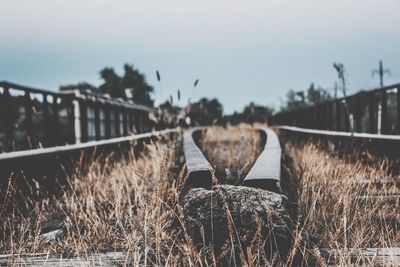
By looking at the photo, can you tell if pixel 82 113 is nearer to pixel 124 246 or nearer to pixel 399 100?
pixel 399 100

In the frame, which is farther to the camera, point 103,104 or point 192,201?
point 103,104

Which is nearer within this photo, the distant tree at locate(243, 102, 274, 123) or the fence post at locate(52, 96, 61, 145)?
the fence post at locate(52, 96, 61, 145)

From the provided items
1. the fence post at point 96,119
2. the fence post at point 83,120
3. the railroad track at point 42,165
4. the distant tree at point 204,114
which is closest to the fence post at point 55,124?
the railroad track at point 42,165

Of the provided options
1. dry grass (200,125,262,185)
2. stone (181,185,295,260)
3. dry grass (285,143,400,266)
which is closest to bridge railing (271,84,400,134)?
dry grass (200,125,262,185)

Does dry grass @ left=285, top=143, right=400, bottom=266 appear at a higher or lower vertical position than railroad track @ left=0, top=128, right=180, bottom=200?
lower

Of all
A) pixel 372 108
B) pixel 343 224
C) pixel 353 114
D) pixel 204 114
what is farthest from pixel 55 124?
pixel 204 114

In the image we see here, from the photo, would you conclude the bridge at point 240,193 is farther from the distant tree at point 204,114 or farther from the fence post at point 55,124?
the distant tree at point 204,114

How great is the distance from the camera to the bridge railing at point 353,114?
20.3 ft

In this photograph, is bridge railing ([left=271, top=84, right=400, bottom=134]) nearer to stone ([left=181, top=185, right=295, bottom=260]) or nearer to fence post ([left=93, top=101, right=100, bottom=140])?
stone ([left=181, top=185, right=295, bottom=260])

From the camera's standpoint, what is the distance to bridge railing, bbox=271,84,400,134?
244 inches

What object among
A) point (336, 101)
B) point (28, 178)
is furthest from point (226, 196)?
point (336, 101)

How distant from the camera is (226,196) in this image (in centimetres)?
221

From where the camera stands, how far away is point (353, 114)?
33.1 ft

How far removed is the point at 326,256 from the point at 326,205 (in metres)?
1.12
